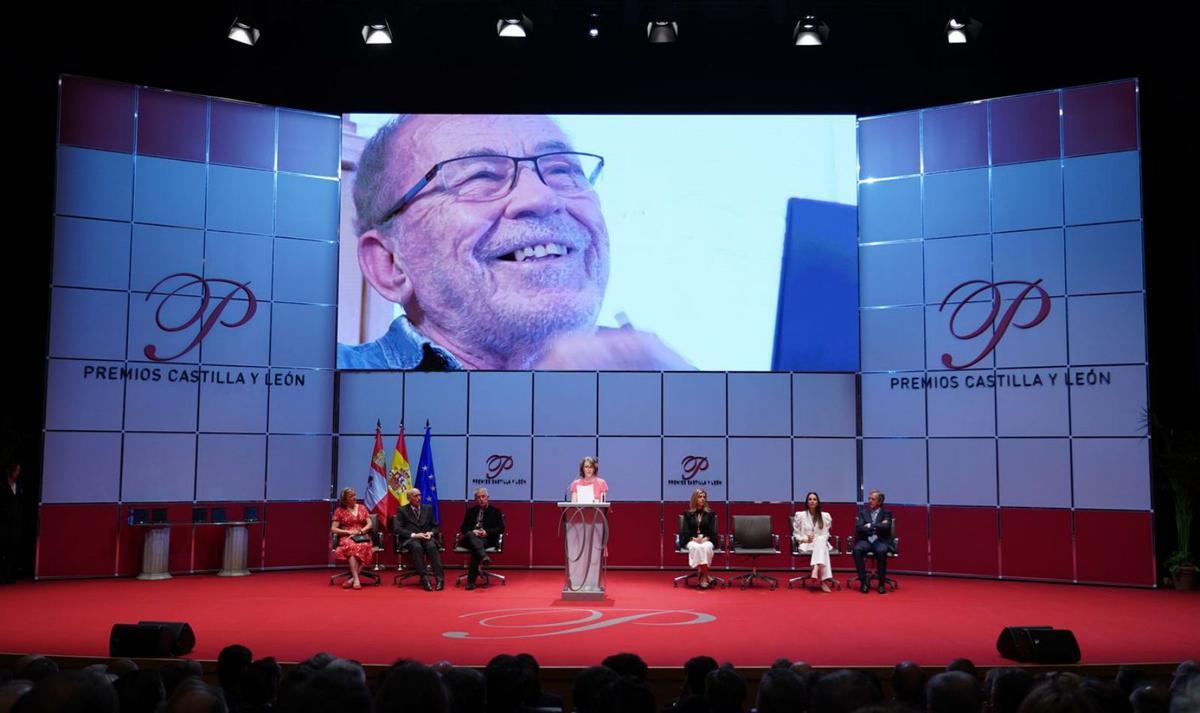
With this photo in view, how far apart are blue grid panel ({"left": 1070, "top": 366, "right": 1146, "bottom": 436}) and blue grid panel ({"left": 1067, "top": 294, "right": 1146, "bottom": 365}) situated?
150 mm

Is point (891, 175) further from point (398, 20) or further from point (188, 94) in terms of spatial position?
point (188, 94)

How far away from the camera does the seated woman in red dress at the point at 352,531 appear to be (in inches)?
427

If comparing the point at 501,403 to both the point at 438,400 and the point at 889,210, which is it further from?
the point at 889,210

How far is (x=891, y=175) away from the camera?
12625mm

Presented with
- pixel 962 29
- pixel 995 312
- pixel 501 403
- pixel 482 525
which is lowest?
pixel 482 525

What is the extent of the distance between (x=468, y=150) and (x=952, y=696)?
35.3 ft

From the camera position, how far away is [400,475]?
1186 centimetres

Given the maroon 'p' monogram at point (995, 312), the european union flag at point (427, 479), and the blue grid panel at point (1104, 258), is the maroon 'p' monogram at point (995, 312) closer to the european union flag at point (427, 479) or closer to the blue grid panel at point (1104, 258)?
the blue grid panel at point (1104, 258)

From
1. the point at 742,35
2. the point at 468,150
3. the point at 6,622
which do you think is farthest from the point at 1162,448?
the point at 6,622

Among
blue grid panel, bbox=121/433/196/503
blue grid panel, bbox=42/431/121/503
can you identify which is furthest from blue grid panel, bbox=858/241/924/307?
blue grid panel, bbox=42/431/121/503

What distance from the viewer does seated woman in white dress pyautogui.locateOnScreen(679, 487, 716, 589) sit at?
1114cm

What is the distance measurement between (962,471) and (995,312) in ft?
6.18

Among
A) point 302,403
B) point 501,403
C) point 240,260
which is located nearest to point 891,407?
point 501,403

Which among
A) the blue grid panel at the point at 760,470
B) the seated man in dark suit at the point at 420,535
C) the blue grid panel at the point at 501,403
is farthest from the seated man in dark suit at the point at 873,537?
the seated man in dark suit at the point at 420,535
